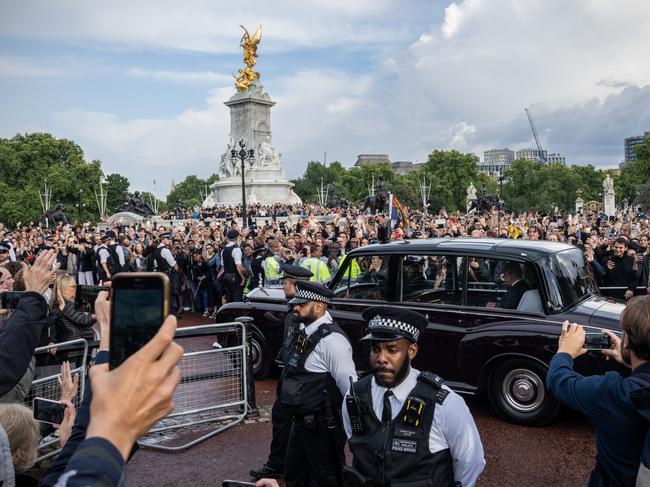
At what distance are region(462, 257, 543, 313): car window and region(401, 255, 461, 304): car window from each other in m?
0.18

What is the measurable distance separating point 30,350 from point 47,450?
443 centimetres

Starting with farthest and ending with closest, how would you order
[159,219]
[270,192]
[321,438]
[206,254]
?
1. [270,192]
2. [159,219]
3. [206,254]
4. [321,438]

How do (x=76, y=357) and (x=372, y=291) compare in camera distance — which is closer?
(x=76, y=357)

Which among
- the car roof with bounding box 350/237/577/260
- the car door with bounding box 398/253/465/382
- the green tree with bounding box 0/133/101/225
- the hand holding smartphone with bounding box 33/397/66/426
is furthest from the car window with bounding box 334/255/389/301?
the green tree with bounding box 0/133/101/225

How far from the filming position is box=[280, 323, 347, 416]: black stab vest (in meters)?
4.75

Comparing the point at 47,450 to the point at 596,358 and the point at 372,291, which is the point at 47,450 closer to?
the point at 372,291

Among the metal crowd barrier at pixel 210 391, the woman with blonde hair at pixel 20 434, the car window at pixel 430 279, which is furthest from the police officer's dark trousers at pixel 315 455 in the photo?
the car window at pixel 430 279

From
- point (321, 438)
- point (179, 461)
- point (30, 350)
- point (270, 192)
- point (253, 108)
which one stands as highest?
point (253, 108)

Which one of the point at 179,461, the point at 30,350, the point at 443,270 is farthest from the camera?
the point at 443,270

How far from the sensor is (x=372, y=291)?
8039mm

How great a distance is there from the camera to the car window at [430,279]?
7.54m

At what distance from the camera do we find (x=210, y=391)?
24.5ft

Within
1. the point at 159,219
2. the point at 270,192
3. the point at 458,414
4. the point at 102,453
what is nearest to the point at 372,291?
the point at 458,414

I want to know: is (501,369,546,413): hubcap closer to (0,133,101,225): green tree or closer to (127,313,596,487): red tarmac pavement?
(127,313,596,487): red tarmac pavement
